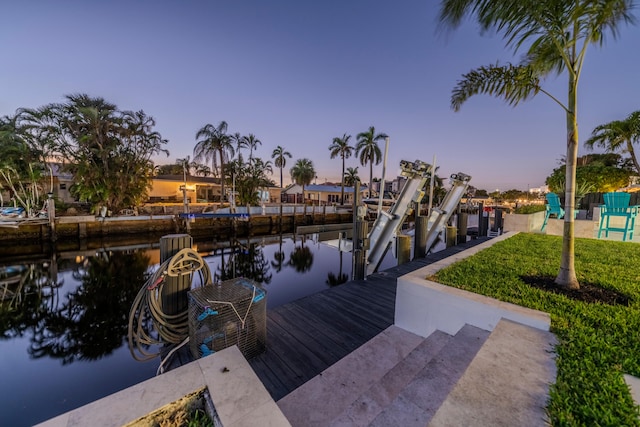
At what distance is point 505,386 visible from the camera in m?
1.47

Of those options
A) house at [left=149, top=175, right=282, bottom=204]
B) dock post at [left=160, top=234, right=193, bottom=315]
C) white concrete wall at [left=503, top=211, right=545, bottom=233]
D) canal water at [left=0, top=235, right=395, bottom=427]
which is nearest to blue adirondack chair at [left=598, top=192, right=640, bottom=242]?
white concrete wall at [left=503, top=211, right=545, bottom=233]

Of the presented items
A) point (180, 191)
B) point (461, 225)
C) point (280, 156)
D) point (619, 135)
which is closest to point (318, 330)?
point (461, 225)

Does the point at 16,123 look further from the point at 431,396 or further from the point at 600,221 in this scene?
the point at 600,221

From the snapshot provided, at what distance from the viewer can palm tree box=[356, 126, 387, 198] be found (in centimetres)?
2847

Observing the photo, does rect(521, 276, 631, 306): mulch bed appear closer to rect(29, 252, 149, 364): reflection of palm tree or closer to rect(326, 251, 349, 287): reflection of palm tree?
rect(326, 251, 349, 287): reflection of palm tree

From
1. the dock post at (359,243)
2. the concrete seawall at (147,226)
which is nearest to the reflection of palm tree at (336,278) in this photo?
the dock post at (359,243)

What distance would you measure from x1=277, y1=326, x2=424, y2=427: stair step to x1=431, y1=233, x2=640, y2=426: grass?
1.09 m

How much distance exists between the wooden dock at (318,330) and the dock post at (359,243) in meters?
0.40

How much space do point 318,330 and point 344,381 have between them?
1.12m

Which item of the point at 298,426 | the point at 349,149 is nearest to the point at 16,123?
the point at 298,426

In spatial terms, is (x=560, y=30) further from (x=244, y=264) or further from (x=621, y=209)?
(x=244, y=264)

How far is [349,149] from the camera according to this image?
102 feet

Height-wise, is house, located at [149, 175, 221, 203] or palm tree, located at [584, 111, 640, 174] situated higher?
palm tree, located at [584, 111, 640, 174]

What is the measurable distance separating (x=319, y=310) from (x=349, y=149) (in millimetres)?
28826
